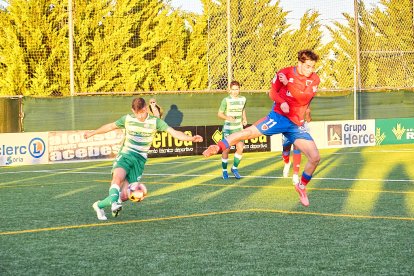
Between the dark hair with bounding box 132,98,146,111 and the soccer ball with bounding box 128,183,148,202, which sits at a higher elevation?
the dark hair with bounding box 132,98,146,111

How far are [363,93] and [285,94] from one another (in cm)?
1945

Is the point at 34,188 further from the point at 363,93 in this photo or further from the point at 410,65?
the point at 410,65

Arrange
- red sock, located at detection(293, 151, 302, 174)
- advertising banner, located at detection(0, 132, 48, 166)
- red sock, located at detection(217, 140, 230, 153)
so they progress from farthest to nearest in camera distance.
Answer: advertising banner, located at detection(0, 132, 48, 166) → red sock, located at detection(293, 151, 302, 174) → red sock, located at detection(217, 140, 230, 153)

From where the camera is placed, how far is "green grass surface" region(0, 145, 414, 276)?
301 inches

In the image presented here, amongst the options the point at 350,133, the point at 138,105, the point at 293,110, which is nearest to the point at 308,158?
the point at 293,110

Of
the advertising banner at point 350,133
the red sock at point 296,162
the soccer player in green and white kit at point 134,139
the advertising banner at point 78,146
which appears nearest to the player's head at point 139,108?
the soccer player in green and white kit at point 134,139

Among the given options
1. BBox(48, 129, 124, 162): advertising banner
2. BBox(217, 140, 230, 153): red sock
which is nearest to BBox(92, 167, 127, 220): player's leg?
Result: BBox(217, 140, 230, 153): red sock

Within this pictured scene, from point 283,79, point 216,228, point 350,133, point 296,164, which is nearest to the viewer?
point 216,228

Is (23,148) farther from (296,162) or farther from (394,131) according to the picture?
(394,131)

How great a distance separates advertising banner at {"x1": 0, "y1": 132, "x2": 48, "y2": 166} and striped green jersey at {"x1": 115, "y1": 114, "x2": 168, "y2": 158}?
12.6 metres

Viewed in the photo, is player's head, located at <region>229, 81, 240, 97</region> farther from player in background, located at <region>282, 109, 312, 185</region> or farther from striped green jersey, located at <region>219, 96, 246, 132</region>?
player in background, located at <region>282, 109, 312, 185</region>

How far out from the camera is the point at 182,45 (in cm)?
3023

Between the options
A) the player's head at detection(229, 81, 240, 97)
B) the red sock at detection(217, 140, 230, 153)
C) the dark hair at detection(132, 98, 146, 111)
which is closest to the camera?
the dark hair at detection(132, 98, 146, 111)

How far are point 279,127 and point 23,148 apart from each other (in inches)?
502
